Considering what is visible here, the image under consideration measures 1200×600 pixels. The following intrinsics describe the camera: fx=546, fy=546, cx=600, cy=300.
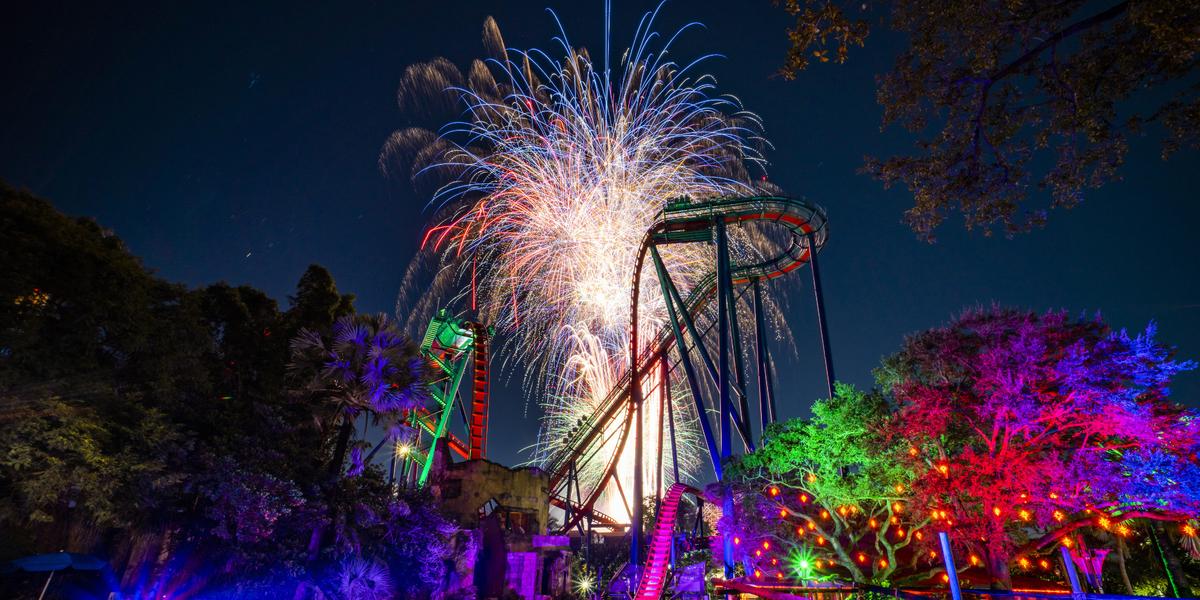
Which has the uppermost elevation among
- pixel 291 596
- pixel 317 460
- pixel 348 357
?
pixel 348 357

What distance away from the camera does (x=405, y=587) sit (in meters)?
17.8

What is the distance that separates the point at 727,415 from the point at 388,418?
38.1 ft

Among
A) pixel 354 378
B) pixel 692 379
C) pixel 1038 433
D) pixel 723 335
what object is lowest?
pixel 1038 433

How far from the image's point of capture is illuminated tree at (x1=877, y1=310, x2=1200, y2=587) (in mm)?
10055

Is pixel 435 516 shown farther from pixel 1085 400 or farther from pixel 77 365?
pixel 1085 400

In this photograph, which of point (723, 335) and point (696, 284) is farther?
point (696, 284)

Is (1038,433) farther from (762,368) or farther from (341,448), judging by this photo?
(341,448)

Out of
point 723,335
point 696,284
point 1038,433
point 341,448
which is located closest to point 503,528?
point 341,448

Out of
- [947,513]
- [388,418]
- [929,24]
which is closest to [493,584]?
[388,418]

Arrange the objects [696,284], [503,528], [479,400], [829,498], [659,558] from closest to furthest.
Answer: [829,498]
[659,558]
[503,528]
[696,284]
[479,400]

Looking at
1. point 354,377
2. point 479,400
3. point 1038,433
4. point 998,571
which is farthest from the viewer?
point 479,400

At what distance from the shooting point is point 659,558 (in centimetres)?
1552

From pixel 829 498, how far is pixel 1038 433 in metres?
4.63

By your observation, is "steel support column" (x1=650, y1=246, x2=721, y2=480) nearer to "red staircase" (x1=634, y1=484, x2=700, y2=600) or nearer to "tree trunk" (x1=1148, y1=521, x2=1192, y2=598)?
"red staircase" (x1=634, y1=484, x2=700, y2=600)
